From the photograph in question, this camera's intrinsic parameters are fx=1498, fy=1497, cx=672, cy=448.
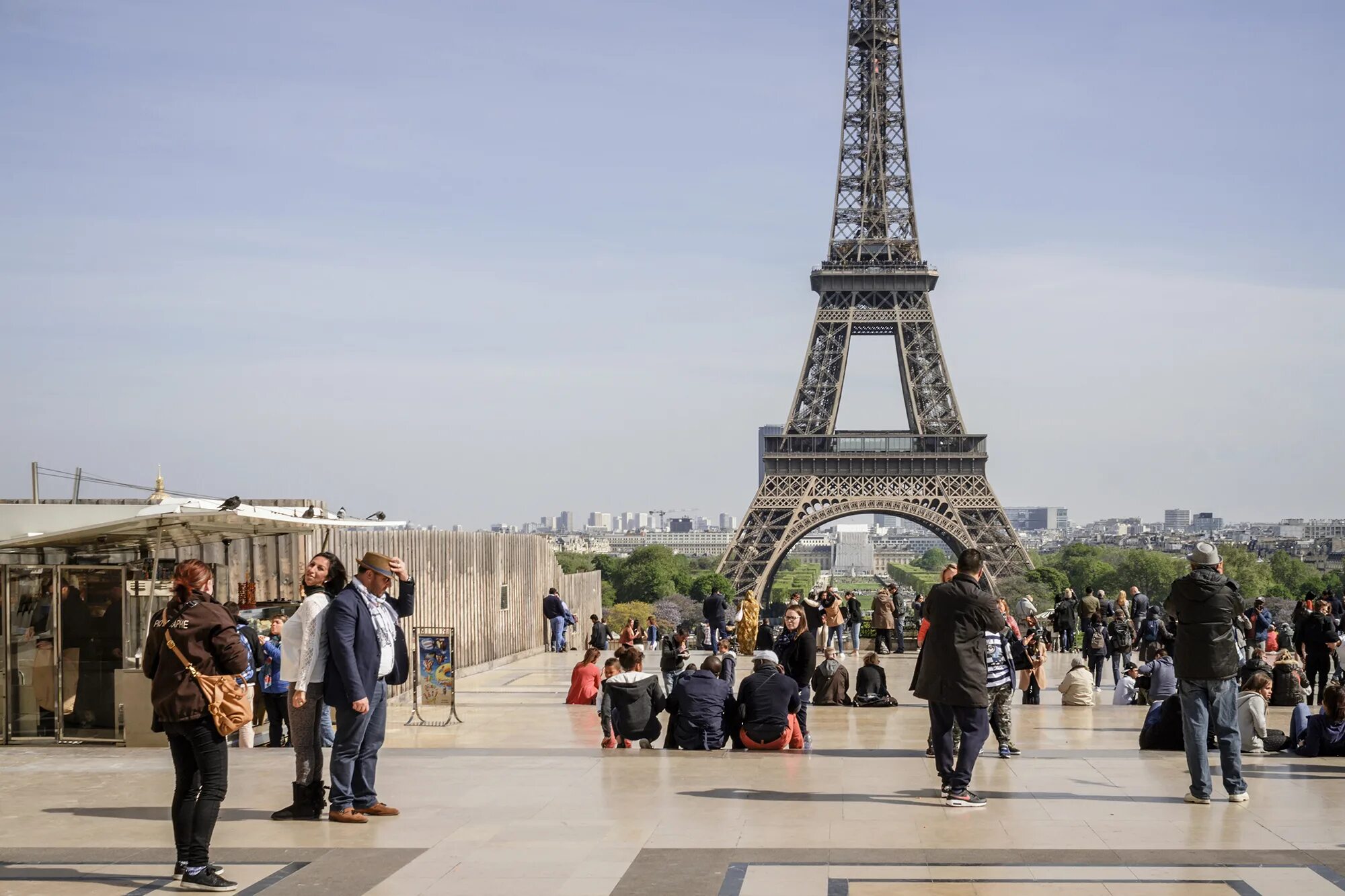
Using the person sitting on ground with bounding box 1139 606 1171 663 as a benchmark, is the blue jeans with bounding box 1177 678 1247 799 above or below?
above

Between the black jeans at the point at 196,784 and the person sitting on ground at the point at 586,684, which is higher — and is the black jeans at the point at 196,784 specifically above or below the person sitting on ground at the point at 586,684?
above

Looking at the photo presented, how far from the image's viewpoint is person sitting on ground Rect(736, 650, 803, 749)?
1283cm

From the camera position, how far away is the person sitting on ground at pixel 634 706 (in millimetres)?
13547

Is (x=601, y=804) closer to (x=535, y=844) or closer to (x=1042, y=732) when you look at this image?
(x=535, y=844)

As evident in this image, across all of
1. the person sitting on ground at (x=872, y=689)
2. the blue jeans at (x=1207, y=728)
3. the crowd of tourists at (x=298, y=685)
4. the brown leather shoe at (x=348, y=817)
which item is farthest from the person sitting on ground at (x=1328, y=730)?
the brown leather shoe at (x=348, y=817)

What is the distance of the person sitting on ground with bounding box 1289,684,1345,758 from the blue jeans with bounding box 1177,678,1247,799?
2355 mm

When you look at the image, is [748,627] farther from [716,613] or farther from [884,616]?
[884,616]

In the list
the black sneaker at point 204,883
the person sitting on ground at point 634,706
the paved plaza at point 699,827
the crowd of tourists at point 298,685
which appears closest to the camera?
the black sneaker at point 204,883

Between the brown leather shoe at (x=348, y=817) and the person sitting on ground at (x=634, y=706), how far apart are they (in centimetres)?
435

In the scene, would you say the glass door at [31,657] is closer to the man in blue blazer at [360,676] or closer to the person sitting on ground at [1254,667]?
the man in blue blazer at [360,676]

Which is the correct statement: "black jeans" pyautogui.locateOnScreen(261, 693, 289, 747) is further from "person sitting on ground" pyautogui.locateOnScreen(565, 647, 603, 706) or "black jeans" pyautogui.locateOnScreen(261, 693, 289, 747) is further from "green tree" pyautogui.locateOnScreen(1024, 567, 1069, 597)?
"green tree" pyautogui.locateOnScreen(1024, 567, 1069, 597)

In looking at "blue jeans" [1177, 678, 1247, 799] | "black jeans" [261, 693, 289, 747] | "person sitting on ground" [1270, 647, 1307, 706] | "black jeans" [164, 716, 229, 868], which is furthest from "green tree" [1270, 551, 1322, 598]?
"black jeans" [164, 716, 229, 868]

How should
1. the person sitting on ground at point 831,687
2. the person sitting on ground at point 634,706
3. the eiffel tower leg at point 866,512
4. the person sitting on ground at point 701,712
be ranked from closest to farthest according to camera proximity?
the person sitting on ground at point 701,712 → the person sitting on ground at point 634,706 → the person sitting on ground at point 831,687 → the eiffel tower leg at point 866,512

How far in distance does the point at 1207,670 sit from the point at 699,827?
12.1ft
